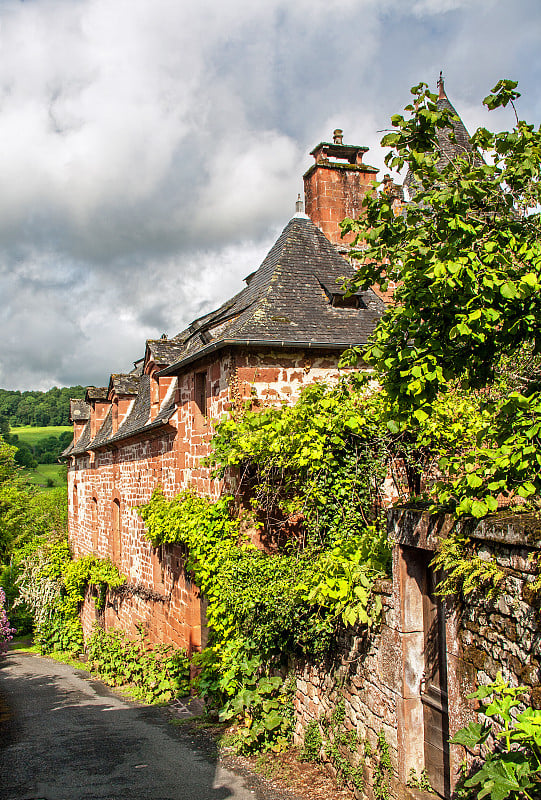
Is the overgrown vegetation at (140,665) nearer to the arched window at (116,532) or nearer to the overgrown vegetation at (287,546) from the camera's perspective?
the arched window at (116,532)

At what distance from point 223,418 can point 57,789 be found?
4915 mm

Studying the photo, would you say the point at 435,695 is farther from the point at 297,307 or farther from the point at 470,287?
the point at 297,307

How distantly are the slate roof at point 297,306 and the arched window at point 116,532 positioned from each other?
8161 millimetres

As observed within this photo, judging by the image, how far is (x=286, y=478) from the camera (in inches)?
312

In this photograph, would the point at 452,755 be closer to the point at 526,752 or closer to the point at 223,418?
the point at 526,752

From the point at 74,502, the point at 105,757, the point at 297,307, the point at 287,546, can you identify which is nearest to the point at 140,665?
the point at 105,757

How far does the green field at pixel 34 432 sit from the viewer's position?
84625 mm

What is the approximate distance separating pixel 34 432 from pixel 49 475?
939 inches

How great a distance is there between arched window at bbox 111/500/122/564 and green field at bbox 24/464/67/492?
47191mm

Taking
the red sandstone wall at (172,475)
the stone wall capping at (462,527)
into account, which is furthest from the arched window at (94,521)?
the stone wall capping at (462,527)

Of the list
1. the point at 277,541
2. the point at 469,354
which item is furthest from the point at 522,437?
the point at 277,541

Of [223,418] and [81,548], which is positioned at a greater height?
[223,418]

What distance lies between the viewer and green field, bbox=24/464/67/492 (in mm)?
65000

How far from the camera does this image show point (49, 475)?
231ft
